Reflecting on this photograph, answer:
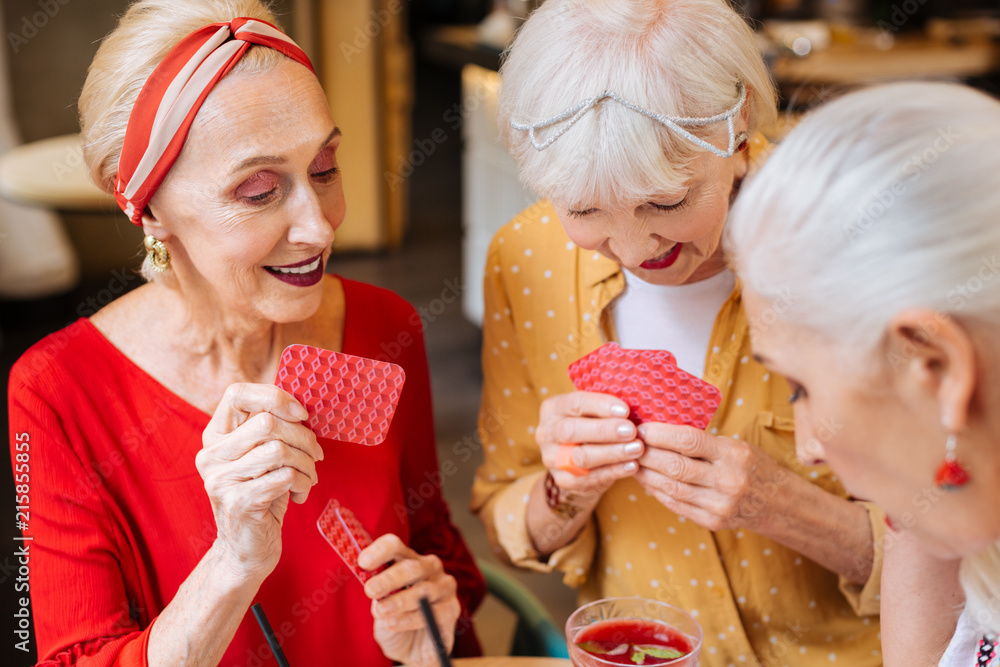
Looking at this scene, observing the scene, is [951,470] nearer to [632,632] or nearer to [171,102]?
[632,632]

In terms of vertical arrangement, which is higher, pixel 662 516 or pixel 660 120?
pixel 660 120


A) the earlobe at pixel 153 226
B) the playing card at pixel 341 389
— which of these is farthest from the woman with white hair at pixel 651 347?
the earlobe at pixel 153 226

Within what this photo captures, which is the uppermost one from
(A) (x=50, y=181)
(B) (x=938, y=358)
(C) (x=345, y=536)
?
(B) (x=938, y=358)

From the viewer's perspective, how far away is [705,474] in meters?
1.52

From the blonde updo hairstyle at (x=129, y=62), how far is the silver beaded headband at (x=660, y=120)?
436 mm

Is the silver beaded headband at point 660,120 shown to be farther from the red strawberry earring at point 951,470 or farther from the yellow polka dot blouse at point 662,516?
the red strawberry earring at point 951,470

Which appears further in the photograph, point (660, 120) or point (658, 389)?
point (658, 389)

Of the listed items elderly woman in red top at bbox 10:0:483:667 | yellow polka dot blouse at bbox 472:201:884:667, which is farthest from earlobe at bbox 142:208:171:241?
yellow polka dot blouse at bbox 472:201:884:667

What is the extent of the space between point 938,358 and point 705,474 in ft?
1.99

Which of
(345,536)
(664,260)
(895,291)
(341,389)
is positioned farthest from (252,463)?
(895,291)

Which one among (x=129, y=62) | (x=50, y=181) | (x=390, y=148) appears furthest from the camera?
(x=390, y=148)

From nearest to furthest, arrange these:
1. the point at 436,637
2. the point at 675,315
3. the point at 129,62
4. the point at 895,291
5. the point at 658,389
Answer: the point at 895,291, the point at 436,637, the point at 129,62, the point at 658,389, the point at 675,315

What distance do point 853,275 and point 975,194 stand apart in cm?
14

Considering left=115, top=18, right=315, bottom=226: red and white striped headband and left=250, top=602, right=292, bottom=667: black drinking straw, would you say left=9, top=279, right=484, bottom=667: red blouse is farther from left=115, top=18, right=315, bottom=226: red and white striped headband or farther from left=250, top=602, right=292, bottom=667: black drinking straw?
left=115, top=18, right=315, bottom=226: red and white striped headband
